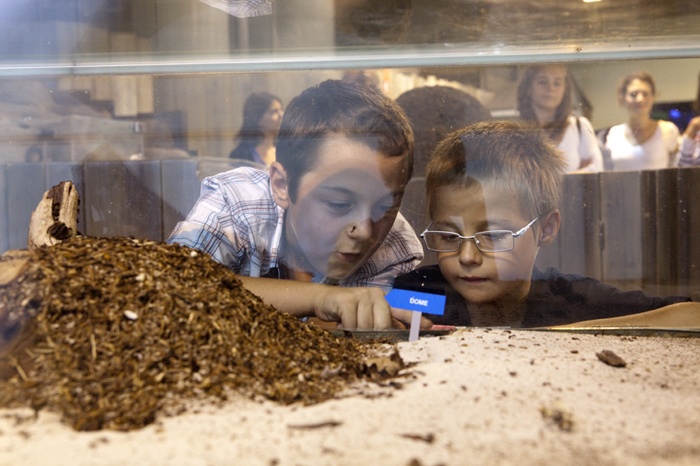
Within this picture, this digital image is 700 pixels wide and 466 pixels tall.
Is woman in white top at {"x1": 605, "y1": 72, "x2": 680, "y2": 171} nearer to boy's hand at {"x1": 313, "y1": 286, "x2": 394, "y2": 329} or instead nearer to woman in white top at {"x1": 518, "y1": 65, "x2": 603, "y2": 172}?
woman in white top at {"x1": 518, "y1": 65, "x2": 603, "y2": 172}

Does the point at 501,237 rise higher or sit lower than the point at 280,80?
lower

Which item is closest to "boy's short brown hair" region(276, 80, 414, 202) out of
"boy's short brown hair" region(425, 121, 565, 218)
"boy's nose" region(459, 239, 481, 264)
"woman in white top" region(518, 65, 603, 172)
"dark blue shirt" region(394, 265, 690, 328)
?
"boy's short brown hair" region(425, 121, 565, 218)

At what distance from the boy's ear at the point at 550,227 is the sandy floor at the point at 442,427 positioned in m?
0.60

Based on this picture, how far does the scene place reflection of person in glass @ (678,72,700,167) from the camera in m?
1.82

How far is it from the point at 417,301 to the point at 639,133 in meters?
0.78

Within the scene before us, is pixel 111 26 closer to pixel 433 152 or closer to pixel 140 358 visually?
pixel 433 152

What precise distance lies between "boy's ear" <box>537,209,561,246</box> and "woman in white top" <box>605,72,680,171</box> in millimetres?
213

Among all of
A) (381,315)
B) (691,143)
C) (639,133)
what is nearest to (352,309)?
(381,315)

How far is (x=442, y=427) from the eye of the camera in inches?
36.9

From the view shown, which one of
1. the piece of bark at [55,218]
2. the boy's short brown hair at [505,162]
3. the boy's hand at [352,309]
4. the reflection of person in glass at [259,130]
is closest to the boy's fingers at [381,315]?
the boy's hand at [352,309]

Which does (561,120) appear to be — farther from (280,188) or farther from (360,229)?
(280,188)

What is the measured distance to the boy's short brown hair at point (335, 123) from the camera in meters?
1.77

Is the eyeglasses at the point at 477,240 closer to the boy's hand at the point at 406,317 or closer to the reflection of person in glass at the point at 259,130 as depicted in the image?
the boy's hand at the point at 406,317

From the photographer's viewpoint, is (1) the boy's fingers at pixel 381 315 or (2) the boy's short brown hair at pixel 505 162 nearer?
(1) the boy's fingers at pixel 381 315
